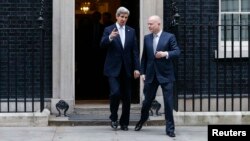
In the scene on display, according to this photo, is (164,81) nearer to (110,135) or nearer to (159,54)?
(159,54)

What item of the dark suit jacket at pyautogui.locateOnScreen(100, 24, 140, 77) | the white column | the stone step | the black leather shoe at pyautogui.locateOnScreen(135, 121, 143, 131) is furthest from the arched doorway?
the dark suit jacket at pyautogui.locateOnScreen(100, 24, 140, 77)

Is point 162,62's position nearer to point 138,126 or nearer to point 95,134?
point 138,126

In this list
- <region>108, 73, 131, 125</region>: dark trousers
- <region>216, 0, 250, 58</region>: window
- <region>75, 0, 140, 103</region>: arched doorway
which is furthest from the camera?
<region>75, 0, 140, 103</region>: arched doorway

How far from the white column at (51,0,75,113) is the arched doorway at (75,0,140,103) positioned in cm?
140

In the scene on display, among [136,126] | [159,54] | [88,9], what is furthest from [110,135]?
[88,9]

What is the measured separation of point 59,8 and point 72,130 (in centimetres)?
229

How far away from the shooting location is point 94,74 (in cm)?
1479

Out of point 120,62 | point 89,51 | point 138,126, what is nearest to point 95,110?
point 138,126

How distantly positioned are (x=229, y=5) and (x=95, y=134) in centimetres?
378

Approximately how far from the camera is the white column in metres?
13.0

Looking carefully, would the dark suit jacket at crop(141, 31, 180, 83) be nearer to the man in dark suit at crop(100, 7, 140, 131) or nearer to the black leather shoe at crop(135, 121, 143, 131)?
the man in dark suit at crop(100, 7, 140, 131)

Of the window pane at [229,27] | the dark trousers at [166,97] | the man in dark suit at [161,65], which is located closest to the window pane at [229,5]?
the window pane at [229,27]

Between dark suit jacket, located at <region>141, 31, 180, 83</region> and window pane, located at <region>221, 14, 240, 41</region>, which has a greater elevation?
window pane, located at <region>221, 14, 240, 41</region>

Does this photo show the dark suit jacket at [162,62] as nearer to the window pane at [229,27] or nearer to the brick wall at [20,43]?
the window pane at [229,27]
